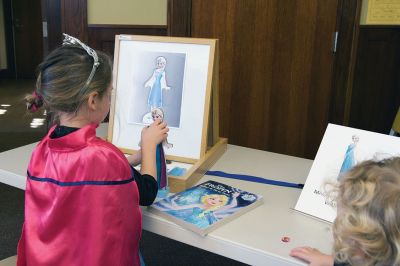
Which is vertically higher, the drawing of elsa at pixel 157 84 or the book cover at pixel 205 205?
the drawing of elsa at pixel 157 84

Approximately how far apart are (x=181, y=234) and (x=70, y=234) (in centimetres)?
27

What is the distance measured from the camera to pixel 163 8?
3.17 metres

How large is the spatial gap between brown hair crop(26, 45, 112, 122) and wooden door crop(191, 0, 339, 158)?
6.71 ft

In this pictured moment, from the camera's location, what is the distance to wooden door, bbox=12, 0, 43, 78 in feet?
27.8

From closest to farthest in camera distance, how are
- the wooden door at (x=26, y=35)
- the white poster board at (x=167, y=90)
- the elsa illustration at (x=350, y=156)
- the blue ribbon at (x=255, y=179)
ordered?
the elsa illustration at (x=350, y=156)
the blue ribbon at (x=255, y=179)
the white poster board at (x=167, y=90)
the wooden door at (x=26, y=35)

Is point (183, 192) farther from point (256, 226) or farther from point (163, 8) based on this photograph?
point (163, 8)

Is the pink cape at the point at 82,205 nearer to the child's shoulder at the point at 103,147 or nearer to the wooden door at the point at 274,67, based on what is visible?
the child's shoulder at the point at 103,147

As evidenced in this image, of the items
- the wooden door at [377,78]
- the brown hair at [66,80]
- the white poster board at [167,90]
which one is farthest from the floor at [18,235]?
the wooden door at [377,78]

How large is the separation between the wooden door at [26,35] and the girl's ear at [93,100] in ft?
26.0

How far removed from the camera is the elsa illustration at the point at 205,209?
112 centimetres

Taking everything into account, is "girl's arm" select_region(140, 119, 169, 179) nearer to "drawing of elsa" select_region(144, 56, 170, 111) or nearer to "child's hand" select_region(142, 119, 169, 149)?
"child's hand" select_region(142, 119, 169, 149)

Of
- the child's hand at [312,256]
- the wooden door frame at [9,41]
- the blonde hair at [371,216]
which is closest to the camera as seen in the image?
the blonde hair at [371,216]

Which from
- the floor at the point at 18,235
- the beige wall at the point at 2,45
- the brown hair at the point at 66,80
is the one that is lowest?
the floor at the point at 18,235

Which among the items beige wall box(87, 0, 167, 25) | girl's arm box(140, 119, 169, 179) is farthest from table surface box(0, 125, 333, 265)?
beige wall box(87, 0, 167, 25)
